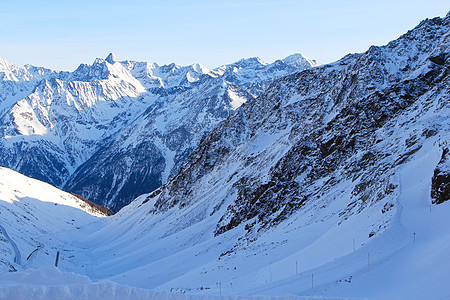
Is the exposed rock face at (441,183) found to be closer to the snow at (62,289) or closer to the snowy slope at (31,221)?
the snow at (62,289)

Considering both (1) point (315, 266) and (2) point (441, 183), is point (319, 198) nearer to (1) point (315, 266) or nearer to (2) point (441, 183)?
(2) point (441, 183)

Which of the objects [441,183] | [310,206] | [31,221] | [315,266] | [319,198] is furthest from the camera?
[31,221]

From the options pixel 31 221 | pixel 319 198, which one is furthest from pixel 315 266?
pixel 31 221

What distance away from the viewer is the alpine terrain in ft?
64.1

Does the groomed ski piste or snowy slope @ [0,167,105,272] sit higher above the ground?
snowy slope @ [0,167,105,272]

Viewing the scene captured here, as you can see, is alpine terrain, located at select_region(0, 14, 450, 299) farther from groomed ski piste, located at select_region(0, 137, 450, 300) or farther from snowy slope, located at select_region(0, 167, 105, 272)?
snowy slope, located at select_region(0, 167, 105, 272)

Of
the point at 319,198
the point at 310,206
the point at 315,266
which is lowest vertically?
the point at 315,266

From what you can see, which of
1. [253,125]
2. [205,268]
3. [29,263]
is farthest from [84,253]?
[205,268]

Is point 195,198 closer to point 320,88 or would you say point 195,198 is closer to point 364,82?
point 320,88

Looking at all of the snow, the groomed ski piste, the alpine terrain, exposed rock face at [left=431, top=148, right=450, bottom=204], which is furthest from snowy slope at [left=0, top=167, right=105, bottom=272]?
exposed rock face at [left=431, top=148, right=450, bottom=204]

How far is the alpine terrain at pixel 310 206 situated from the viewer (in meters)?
19.5

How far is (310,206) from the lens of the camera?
134ft

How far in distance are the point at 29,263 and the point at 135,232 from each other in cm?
4597

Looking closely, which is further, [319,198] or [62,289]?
[319,198]
